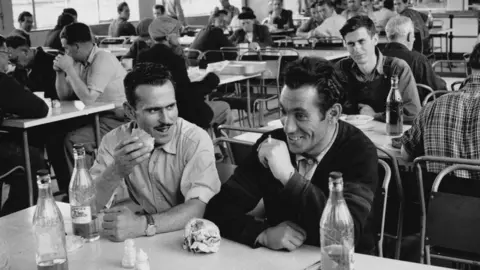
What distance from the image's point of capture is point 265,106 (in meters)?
8.23

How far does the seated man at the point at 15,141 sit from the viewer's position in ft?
13.1

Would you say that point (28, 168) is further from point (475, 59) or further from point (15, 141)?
point (475, 59)

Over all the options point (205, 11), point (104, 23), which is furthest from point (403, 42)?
point (205, 11)

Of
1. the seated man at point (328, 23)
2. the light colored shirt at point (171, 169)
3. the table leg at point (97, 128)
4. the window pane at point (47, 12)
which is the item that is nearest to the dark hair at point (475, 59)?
the light colored shirt at point (171, 169)

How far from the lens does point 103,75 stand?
4.75 metres

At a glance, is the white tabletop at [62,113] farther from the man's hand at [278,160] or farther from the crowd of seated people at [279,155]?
the man's hand at [278,160]

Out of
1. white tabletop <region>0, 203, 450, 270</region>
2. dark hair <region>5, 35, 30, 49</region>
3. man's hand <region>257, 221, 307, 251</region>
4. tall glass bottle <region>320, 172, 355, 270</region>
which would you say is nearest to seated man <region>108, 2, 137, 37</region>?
dark hair <region>5, 35, 30, 49</region>

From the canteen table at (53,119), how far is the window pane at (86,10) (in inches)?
318

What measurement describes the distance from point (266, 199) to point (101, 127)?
117 inches

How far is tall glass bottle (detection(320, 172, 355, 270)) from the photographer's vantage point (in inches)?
60.2

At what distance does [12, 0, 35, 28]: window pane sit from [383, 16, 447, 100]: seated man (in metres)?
7.71

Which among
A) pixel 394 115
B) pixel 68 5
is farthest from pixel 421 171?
pixel 68 5

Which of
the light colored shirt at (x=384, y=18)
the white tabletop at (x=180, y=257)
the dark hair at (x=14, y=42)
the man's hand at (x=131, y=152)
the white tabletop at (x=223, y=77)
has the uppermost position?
the light colored shirt at (x=384, y=18)

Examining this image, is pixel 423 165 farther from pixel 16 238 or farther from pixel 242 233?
pixel 16 238
